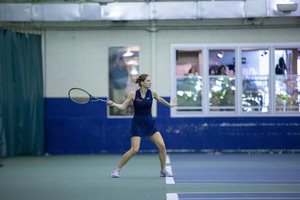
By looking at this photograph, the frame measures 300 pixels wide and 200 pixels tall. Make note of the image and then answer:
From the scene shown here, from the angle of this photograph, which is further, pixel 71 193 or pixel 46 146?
pixel 46 146

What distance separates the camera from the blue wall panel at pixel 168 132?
1681cm

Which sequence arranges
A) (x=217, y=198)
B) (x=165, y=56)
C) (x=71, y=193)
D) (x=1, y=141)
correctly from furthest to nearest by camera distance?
(x=165, y=56)
(x=1, y=141)
(x=71, y=193)
(x=217, y=198)

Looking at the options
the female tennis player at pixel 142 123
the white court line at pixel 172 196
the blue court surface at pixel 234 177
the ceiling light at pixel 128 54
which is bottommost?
the blue court surface at pixel 234 177

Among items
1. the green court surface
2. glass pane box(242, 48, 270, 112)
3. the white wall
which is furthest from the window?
the green court surface

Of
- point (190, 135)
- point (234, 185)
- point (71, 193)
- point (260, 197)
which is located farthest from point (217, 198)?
point (190, 135)

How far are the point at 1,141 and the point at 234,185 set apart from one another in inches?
268

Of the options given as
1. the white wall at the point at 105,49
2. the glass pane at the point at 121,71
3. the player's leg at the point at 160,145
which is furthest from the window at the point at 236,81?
the player's leg at the point at 160,145

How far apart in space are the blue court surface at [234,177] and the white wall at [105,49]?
257cm

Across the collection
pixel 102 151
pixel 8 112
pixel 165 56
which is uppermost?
pixel 165 56

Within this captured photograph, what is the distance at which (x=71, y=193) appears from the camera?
1004cm

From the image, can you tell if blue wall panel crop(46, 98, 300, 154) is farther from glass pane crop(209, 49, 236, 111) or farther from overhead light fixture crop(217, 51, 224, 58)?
overhead light fixture crop(217, 51, 224, 58)

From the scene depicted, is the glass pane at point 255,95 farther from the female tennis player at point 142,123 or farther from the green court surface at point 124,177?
the female tennis player at point 142,123

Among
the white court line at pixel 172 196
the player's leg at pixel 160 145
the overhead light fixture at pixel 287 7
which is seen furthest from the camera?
the overhead light fixture at pixel 287 7

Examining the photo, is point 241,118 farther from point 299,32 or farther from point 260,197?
point 260,197
